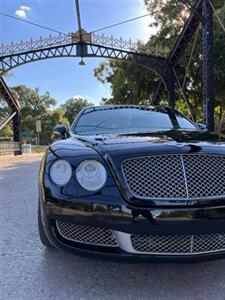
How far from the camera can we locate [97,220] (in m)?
2.40

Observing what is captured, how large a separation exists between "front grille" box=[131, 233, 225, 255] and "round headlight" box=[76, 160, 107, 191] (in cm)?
41

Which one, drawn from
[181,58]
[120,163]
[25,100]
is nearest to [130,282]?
[120,163]

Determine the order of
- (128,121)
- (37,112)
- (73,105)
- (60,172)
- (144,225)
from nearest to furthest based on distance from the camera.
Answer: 1. (144,225)
2. (60,172)
3. (128,121)
4. (37,112)
5. (73,105)

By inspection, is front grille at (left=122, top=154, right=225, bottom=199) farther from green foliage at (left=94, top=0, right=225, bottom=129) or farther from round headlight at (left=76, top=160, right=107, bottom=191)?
green foliage at (left=94, top=0, right=225, bottom=129)

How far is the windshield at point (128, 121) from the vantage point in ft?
13.0

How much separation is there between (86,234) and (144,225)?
16.3 inches

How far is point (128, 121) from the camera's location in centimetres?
423

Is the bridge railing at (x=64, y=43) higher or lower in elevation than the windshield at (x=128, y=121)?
higher

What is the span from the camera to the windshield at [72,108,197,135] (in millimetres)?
3963

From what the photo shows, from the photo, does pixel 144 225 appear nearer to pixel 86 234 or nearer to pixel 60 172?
pixel 86 234

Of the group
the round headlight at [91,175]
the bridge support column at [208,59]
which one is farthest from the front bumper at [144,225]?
the bridge support column at [208,59]

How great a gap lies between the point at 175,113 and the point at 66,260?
7.93 feet

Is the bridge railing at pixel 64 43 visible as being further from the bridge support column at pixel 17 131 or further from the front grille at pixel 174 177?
the front grille at pixel 174 177

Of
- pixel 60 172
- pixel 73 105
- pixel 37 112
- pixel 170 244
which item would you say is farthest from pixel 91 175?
pixel 73 105
